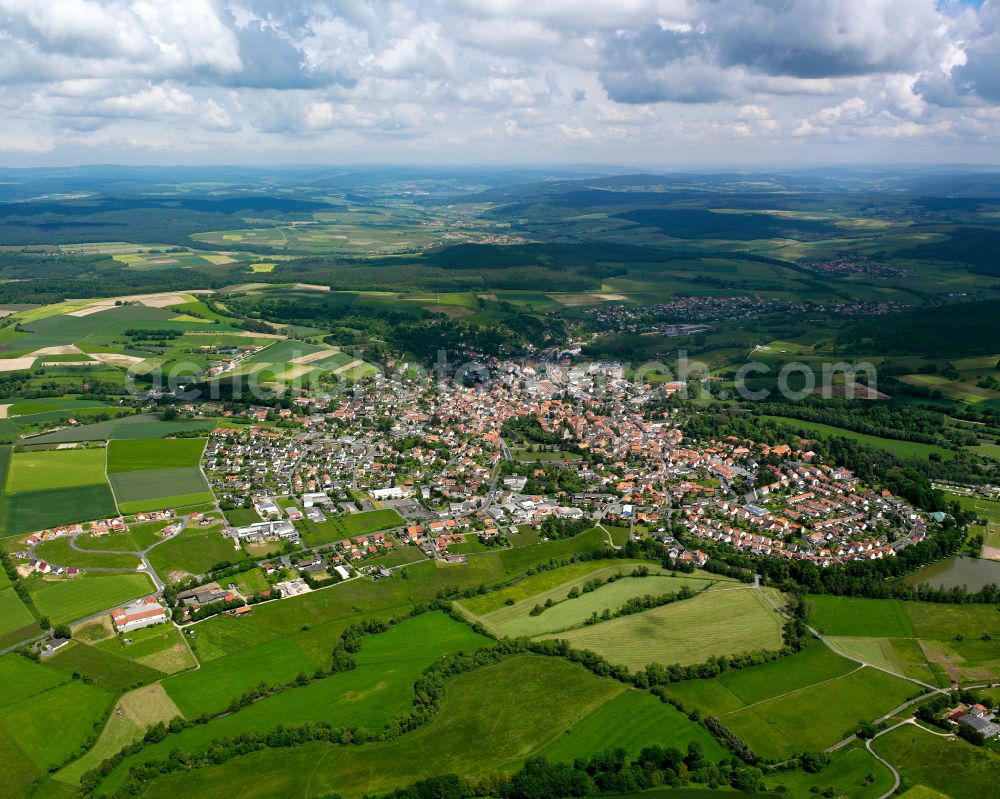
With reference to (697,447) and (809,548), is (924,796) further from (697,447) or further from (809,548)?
(697,447)

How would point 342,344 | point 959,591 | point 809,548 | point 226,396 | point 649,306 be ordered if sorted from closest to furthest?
point 959,591 → point 809,548 → point 226,396 → point 342,344 → point 649,306

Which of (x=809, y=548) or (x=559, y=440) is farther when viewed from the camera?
(x=559, y=440)

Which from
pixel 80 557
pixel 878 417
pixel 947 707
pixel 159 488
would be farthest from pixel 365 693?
pixel 878 417

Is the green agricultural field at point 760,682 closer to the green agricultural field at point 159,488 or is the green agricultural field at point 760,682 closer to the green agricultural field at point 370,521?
the green agricultural field at point 370,521

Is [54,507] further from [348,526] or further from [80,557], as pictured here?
[348,526]

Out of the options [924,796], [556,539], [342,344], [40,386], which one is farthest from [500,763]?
[342,344]

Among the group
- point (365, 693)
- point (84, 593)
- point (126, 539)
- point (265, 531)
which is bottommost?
point (365, 693)
